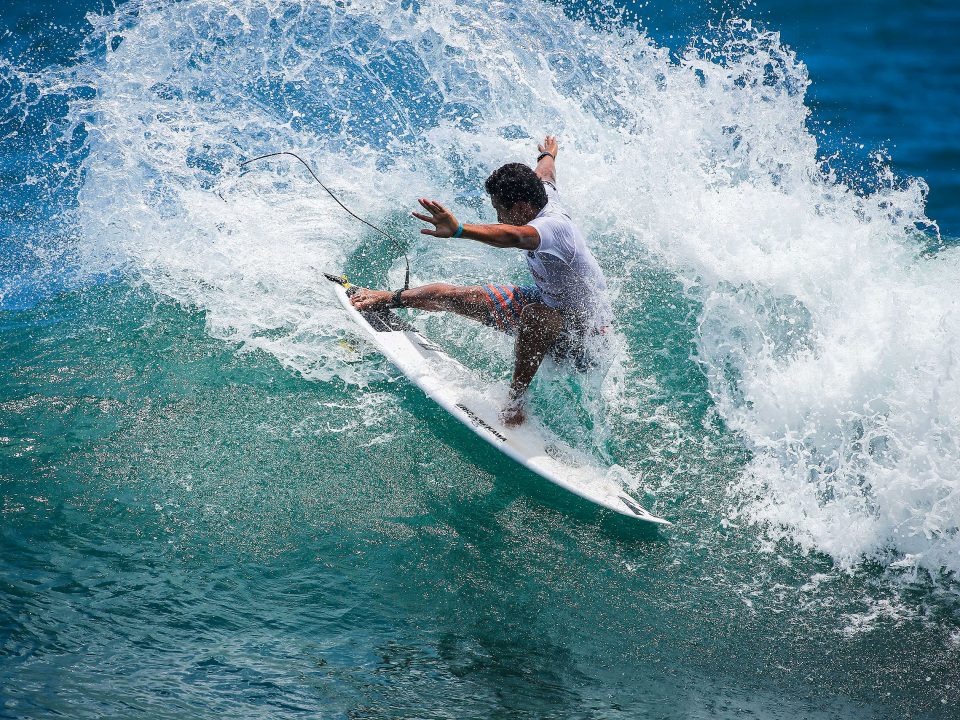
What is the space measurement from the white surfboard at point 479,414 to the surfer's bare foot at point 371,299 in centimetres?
7

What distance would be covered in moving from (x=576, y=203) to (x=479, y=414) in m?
2.90

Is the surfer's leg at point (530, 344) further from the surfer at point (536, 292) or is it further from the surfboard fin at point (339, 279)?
the surfboard fin at point (339, 279)

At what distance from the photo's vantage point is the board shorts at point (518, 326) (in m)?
5.08

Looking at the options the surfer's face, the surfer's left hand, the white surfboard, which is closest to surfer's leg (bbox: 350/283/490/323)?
the white surfboard

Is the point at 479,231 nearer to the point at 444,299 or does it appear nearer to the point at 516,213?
the point at 516,213

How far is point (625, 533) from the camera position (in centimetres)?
460

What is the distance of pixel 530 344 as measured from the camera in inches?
197

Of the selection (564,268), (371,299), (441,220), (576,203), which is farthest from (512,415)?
(576,203)

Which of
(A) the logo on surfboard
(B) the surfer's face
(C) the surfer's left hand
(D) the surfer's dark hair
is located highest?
(D) the surfer's dark hair

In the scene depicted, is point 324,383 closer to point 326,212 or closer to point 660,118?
point 326,212

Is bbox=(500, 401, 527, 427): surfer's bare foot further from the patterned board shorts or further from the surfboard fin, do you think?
the surfboard fin

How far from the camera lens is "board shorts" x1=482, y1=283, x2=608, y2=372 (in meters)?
5.08

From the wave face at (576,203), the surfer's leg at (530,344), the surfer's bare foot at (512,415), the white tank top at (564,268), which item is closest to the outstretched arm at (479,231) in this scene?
the white tank top at (564,268)

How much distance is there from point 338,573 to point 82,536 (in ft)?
4.84
